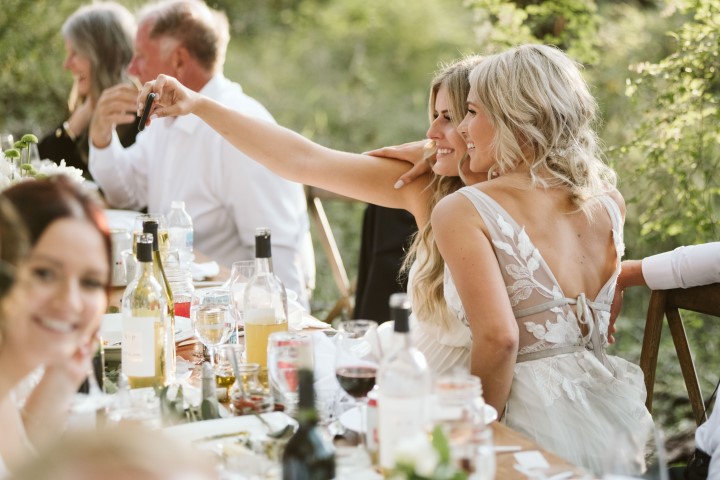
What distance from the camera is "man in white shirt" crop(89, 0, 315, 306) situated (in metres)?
3.68

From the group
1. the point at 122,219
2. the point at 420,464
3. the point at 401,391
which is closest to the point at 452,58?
the point at 122,219

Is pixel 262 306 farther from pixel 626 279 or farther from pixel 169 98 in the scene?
pixel 626 279

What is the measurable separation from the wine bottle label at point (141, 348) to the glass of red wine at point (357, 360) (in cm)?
41

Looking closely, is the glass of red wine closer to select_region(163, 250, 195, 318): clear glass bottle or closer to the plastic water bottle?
select_region(163, 250, 195, 318): clear glass bottle

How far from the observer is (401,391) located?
126cm

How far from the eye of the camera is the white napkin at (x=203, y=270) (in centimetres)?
287

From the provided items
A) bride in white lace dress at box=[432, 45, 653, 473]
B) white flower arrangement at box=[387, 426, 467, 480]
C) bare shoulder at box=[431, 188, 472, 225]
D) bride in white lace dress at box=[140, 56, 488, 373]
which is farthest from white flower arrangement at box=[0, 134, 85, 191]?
white flower arrangement at box=[387, 426, 467, 480]

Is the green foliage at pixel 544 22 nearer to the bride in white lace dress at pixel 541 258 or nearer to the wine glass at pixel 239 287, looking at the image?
the bride in white lace dress at pixel 541 258

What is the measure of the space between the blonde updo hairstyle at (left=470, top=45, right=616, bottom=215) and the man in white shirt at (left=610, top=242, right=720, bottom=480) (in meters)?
0.30

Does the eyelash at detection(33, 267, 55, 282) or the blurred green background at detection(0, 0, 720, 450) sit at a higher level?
the blurred green background at detection(0, 0, 720, 450)

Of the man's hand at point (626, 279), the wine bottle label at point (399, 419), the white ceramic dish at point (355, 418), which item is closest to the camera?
the wine bottle label at point (399, 419)

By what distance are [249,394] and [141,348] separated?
257mm

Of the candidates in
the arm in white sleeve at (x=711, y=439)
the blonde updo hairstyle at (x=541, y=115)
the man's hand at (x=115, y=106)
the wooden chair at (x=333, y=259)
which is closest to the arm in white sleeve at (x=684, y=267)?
the blonde updo hairstyle at (x=541, y=115)

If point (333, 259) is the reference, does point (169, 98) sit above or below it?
above
